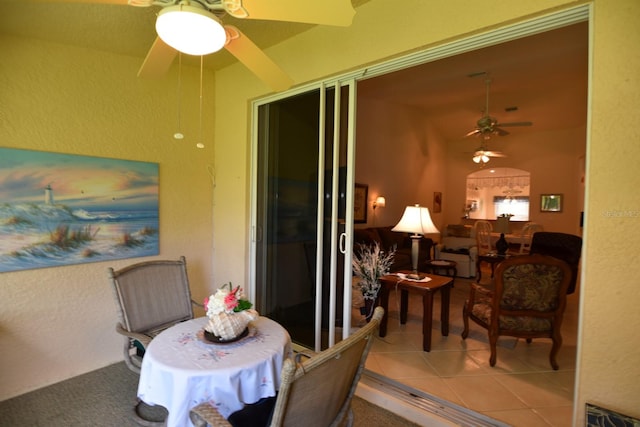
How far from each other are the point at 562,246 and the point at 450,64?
2909 millimetres

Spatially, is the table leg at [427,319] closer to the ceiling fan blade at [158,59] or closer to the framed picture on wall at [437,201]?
the ceiling fan blade at [158,59]

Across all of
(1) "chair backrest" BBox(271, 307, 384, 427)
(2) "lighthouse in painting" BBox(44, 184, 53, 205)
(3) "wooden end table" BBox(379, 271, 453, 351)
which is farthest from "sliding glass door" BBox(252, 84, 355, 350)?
(2) "lighthouse in painting" BBox(44, 184, 53, 205)

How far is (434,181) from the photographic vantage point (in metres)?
8.78

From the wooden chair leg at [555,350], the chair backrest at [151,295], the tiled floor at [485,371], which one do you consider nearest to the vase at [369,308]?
the tiled floor at [485,371]

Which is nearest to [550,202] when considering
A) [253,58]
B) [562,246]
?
[562,246]

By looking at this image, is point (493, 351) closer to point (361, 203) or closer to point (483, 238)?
point (361, 203)

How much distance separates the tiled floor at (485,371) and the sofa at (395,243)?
1920 mm

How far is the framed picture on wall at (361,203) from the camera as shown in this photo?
20.2ft

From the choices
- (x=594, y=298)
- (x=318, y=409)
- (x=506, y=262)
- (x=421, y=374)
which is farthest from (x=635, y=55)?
(x=421, y=374)

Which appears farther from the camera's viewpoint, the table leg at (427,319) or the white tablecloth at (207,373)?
the table leg at (427,319)

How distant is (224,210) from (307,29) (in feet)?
6.25

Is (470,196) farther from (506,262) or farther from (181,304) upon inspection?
(181,304)

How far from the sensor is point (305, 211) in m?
2.90

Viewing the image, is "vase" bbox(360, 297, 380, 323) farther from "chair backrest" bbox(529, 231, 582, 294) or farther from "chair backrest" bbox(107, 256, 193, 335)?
"chair backrest" bbox(529, 231, 582, 294)
